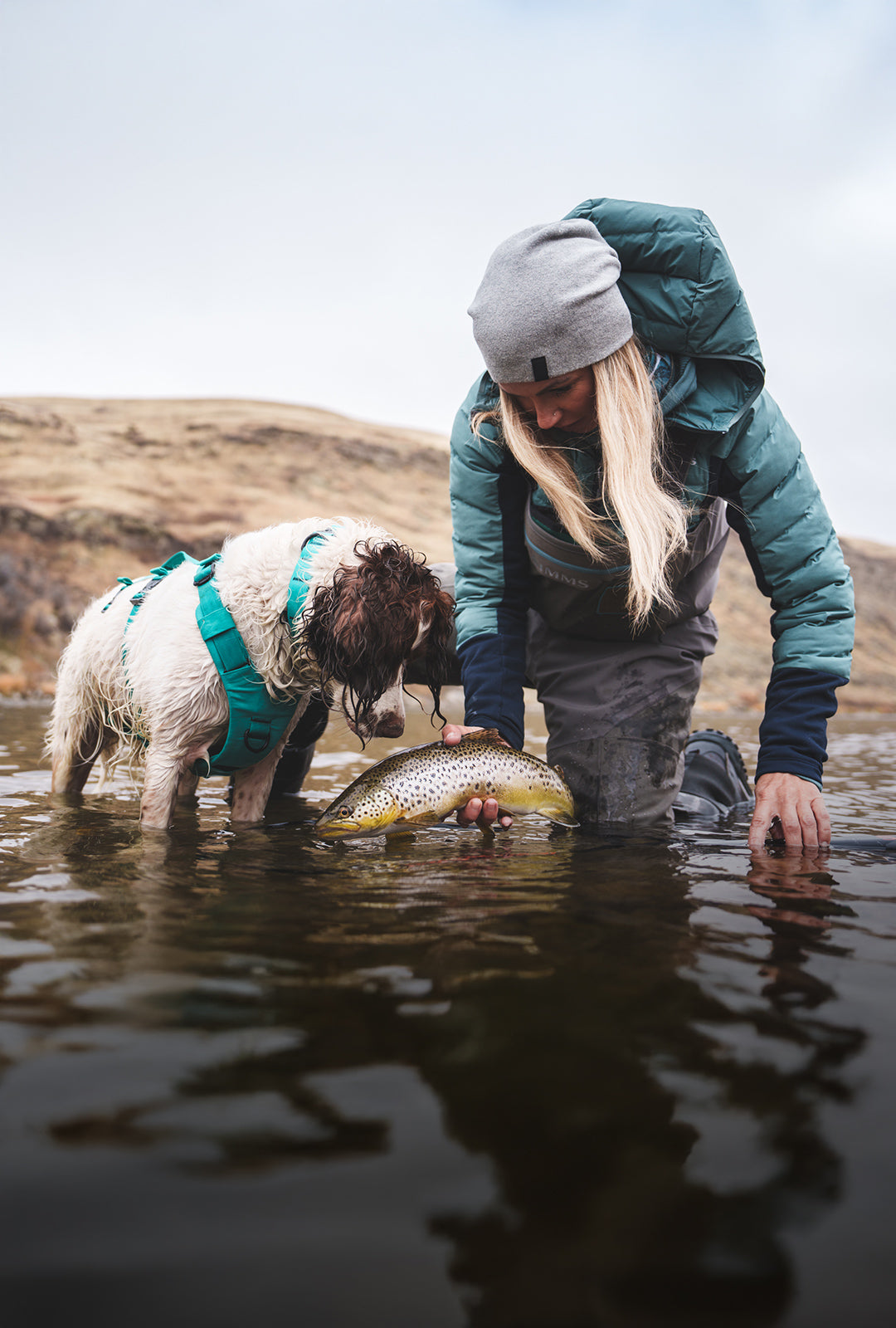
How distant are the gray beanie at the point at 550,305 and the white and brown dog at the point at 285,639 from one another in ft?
3.09

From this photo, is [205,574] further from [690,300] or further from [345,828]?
[690,300]

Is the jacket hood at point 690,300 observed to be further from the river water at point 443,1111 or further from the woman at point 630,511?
the river water at point 443,1111

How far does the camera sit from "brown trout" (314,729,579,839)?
11.0 feet

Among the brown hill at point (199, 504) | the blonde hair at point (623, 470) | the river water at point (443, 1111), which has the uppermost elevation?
the brown hill at point (199, 504)

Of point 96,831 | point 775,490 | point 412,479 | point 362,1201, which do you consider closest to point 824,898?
point 775,490

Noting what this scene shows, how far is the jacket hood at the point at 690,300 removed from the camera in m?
3.23

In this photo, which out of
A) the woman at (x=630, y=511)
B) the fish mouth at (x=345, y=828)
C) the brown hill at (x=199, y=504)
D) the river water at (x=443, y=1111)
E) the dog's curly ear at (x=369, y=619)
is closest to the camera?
the river water at (x=443, y=1111)

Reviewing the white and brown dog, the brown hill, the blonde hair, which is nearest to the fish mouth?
the white and brown dog

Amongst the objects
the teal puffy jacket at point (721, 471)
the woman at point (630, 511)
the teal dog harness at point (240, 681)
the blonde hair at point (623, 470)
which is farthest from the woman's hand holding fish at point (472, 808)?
the blonde hair at point (623, 470)

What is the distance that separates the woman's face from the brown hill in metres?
13.0

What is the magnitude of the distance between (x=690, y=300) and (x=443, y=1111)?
288 centimetres

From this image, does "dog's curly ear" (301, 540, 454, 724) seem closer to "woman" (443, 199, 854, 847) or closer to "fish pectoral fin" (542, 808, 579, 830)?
"woman" (443, 199, 854, 847)

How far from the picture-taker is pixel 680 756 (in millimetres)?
4434

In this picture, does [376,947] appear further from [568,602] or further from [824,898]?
[568,602]
